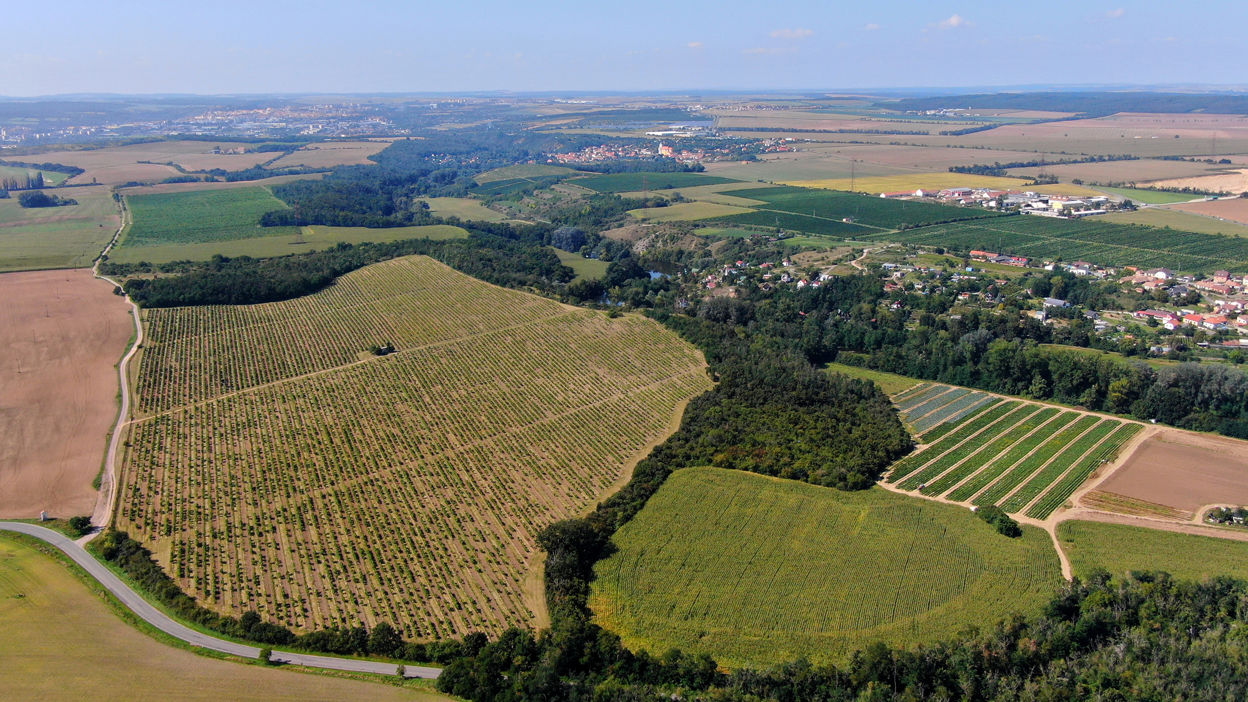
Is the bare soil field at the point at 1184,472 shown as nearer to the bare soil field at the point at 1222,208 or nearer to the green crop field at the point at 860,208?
the green crop field at the point at 860,208

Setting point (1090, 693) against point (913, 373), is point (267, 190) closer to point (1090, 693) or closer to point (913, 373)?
point (913, 373)

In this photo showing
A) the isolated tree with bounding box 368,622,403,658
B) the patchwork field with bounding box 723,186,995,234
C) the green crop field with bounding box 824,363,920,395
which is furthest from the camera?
the patchwork field with bounding box 723,186,995,234

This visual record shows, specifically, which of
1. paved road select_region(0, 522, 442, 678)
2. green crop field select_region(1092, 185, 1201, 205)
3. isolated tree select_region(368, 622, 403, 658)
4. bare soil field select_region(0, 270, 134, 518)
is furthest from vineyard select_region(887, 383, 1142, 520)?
green crop field select_region(1092, 185, 1201, 205)

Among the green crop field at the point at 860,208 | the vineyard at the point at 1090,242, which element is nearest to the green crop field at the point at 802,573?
the vineyard at the point at 1090,242

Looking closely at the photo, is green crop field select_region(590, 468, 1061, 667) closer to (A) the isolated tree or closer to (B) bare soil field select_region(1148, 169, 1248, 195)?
(A) the isolated tree

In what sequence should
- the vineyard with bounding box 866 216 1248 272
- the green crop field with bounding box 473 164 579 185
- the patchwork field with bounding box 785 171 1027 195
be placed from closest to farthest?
the vineyard with bounding box 866 216 1248 272
the patchwork field with bounding box 785 171 1027 195
the green crop field with bounding box 473 164 579 185

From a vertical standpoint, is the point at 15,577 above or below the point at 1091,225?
below

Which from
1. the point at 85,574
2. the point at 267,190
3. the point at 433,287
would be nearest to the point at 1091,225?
the point at 433,287
